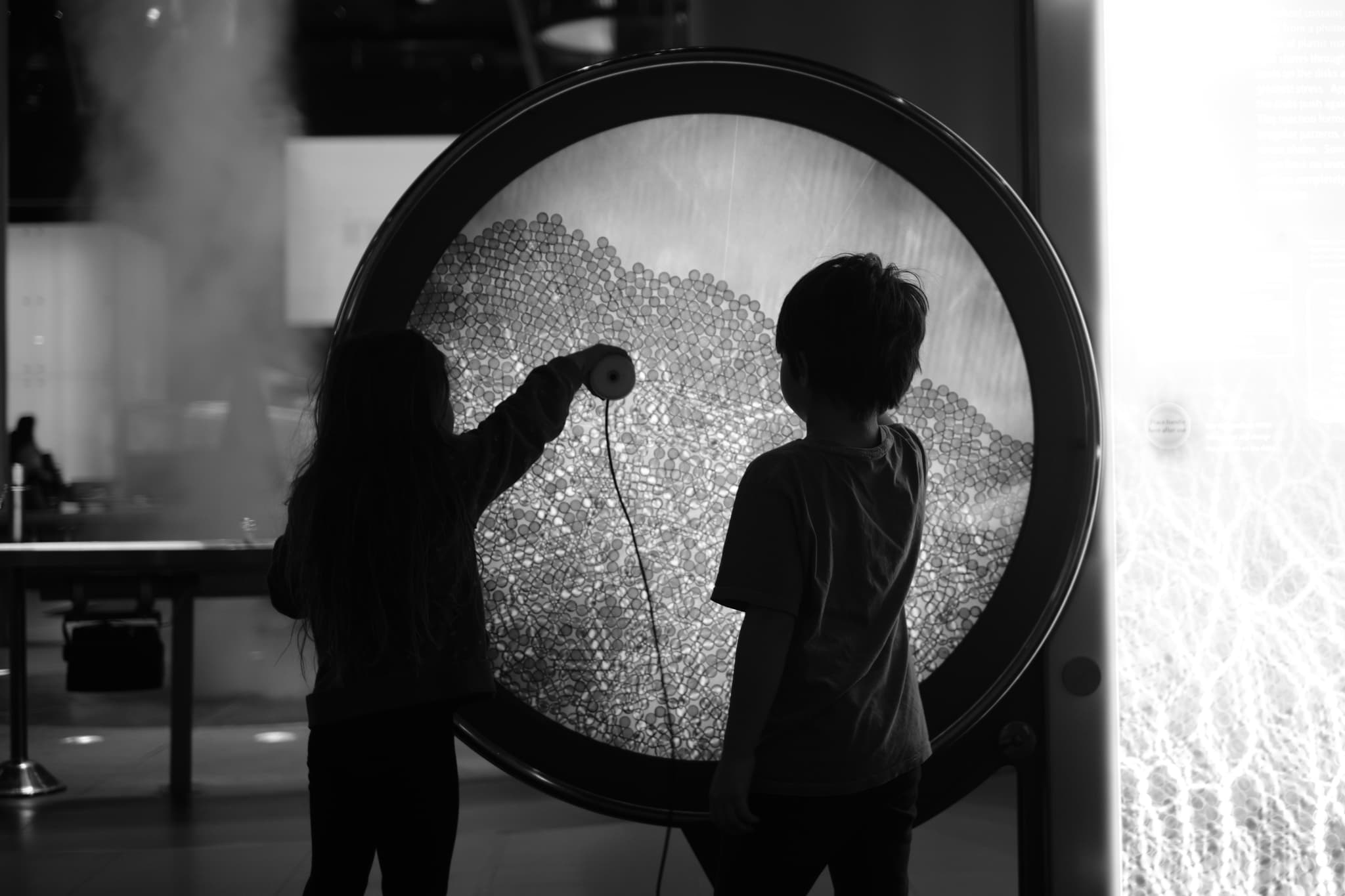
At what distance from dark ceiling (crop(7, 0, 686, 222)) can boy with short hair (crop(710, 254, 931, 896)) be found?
5917 mm

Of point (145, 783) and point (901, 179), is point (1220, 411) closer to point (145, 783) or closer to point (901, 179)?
point (901, 179)

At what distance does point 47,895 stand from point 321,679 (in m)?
1.58

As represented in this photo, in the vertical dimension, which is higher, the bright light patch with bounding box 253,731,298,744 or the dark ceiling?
the dark ceiling

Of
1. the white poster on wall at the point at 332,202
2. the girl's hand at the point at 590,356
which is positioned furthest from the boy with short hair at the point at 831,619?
the white poster on wall at the point at 332,202

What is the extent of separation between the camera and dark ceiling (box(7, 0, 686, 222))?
6758 millimetres

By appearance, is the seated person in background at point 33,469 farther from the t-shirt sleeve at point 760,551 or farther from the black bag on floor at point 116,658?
the t-shirt sleeve at point 760,551

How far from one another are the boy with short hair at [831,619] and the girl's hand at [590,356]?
12 centimetres

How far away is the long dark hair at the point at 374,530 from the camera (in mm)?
1114

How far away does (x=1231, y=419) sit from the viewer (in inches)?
42.2

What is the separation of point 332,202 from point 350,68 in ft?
2.55

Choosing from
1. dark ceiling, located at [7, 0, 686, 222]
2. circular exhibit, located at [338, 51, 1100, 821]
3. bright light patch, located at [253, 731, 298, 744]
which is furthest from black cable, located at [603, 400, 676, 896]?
dark ceiling, located at [7, 0, 686, 222]

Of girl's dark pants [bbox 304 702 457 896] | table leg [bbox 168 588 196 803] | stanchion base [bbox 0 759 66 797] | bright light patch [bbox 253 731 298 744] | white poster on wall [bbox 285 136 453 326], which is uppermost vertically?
white poster on wall [bbox 285 136 453 326]

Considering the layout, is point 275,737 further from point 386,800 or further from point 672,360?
point 672,360

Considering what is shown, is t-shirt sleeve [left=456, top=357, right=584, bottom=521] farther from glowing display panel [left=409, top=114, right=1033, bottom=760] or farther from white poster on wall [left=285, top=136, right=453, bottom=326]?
white poster on wall [left=285, top=136, right=453, bottom=326]
